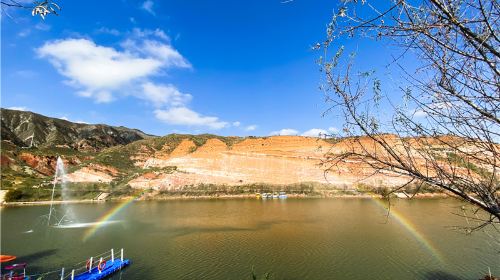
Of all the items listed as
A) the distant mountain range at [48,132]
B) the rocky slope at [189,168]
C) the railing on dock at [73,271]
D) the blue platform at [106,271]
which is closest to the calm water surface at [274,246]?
the blue platform at [106,271]

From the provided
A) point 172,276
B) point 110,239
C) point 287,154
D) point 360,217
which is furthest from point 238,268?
point 287,154

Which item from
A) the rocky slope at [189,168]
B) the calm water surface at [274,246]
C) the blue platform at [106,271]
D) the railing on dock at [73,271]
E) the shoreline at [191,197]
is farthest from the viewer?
the rocky slope at [189,168]

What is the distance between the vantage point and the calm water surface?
614 inches

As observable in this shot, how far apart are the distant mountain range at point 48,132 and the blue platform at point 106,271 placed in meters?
93.0

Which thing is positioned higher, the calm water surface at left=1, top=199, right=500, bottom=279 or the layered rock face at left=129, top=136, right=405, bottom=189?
the layered rock face at left=129, top=136, right=405, bottom=189

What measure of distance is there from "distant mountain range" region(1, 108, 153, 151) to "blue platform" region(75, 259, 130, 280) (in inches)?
3662

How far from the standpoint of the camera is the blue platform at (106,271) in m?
15.1

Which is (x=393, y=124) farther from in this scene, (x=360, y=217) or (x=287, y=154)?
(x=287, y=154)

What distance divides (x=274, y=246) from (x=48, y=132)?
402ft

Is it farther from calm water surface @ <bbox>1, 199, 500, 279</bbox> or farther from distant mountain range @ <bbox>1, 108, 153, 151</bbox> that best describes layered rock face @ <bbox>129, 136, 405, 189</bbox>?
distant mountain range @ <bbox>1, 108, 153, 151</bbox>

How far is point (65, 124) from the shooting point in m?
132

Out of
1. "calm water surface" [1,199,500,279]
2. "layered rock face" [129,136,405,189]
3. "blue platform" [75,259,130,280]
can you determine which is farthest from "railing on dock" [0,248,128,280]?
"layered rock face" [129,136,405,189]

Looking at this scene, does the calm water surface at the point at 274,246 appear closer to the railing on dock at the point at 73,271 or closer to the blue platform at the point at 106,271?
the blue platform at the point at 106,271

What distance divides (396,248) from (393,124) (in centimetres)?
1778
